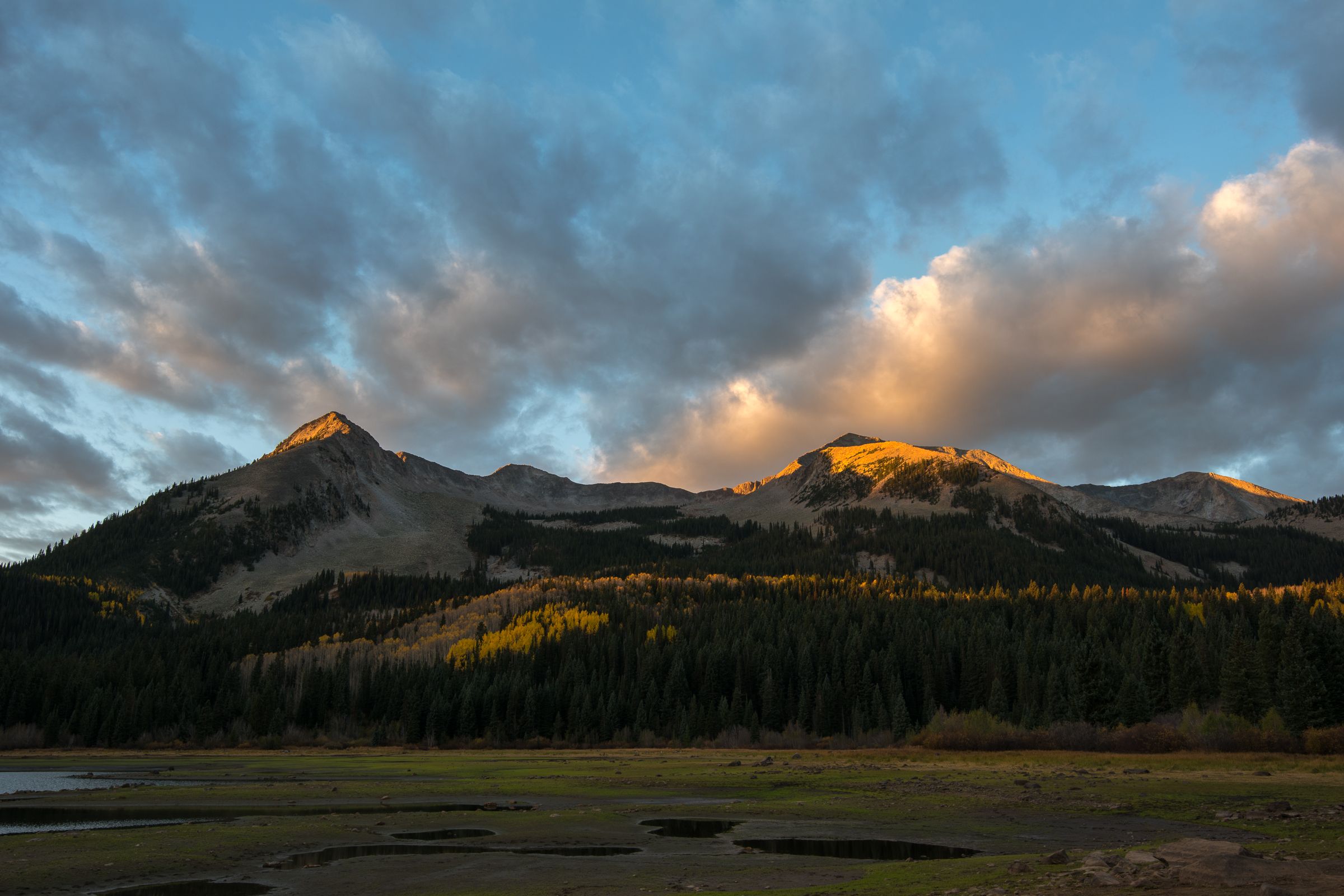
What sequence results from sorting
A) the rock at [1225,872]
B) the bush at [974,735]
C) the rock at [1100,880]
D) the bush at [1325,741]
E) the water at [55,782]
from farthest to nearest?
1. the bush at [974,735]
2. the water at [55,782]
3. the bush at [1325,741]
4. the rock at [1100,880]
5. the rock at [1225,872]

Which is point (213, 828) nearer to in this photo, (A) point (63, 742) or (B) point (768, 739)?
(B) point (768, 739)

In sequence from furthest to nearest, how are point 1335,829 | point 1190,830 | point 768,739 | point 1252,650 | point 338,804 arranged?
point 768,739 < point 1252,650 < point 338,804 < point 1190,830 < point 1335,829

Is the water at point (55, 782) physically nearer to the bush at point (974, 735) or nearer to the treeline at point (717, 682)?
the treeline at point (717, 682)

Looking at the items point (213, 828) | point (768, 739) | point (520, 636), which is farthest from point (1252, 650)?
point (520, 636)

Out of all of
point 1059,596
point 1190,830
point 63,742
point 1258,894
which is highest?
point 1059,596

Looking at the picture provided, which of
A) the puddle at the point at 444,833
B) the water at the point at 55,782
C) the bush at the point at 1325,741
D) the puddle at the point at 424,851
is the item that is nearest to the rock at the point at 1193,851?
the puddle at the point at 424,851

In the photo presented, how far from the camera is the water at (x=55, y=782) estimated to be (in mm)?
71812

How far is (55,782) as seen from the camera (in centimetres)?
8206

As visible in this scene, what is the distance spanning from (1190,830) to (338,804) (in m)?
48.7

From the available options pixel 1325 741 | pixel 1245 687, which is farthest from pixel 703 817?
pixel 1245 687

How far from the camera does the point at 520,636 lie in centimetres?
19038

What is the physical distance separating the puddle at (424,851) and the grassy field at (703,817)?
96 centimetres

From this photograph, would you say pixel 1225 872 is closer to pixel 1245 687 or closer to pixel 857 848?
pixel 857 848

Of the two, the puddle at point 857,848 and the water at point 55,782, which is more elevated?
the puddle at point 857,848
